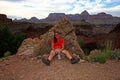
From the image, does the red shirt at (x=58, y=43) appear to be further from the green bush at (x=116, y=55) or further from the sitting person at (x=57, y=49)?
the green bush at (x=116, y=55)

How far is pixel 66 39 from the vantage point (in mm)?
11945

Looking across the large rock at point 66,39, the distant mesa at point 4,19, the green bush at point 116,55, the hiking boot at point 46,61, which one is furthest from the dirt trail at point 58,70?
the distant mesa at point 4,19

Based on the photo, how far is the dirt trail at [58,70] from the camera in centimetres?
899

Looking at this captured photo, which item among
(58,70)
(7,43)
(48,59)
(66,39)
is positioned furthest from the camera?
(7,43)

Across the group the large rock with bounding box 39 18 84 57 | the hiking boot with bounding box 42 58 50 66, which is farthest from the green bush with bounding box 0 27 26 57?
the hiking boot with bounding box 42 58 50 66

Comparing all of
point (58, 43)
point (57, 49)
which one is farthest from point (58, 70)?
point (58, 43)

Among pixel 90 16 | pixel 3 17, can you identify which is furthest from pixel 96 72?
pixel 90 16

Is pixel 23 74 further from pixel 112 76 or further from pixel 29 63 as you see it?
pixel 112 76

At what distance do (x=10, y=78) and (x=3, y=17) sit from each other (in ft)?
287

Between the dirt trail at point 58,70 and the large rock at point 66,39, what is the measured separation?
99 cm

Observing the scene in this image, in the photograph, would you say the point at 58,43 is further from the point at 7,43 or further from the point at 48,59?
the point at 7,43

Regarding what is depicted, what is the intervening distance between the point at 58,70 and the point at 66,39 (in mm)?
2685

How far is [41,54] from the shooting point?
1170 centimetres

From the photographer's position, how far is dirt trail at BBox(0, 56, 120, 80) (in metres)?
8.99
